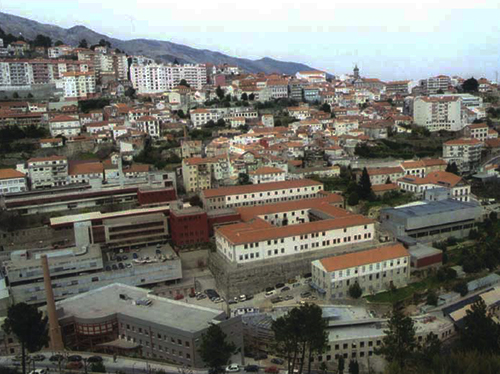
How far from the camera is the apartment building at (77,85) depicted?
1704 inches

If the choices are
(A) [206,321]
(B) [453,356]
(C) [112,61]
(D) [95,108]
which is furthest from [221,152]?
(C) [112,61]

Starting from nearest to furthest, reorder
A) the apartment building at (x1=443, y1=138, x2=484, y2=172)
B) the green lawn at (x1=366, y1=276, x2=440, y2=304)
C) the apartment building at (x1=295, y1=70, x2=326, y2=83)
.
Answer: the green lawn at (x1=366, y1=276, x2=440, y2=304) → the apartment building at (x1=443, y1=138, x2=484, y2=172) → the apartment building at (x1=295, y1=70, x2=326, y2=83)

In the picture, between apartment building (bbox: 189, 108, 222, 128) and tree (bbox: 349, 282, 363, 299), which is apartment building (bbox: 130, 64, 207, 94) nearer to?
apartment building (bbox: 189, 108, 222, 128)

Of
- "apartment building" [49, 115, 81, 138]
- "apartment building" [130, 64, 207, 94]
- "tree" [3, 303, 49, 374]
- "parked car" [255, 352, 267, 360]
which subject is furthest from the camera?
"apartment building" [130, 64, 207, 94]

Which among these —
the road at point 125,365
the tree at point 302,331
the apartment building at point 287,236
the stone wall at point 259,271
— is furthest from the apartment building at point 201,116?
the tree at point 302,331

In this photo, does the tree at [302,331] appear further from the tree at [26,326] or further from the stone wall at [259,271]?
the tree at [26,326]

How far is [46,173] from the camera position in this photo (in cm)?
2731

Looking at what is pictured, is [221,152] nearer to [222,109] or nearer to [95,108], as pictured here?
[222,109]

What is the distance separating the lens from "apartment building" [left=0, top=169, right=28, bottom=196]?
25764 millimetres

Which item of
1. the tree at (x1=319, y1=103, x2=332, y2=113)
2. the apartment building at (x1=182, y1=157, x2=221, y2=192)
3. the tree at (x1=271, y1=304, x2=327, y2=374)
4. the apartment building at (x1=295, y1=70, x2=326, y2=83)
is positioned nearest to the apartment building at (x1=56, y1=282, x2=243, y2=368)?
the tree at (x1=271, y1=304, x2=327, y2=374)

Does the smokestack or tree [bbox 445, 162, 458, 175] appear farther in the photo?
tree [bbox 445, 162, 458, 175]

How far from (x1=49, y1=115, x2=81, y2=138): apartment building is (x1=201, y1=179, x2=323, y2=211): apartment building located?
1427 centimetres

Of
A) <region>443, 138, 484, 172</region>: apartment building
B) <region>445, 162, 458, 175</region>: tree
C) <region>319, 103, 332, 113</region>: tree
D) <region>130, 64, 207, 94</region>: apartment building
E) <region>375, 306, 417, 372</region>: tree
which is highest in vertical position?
<region>130, 64, 207, 94</region>: apartment building

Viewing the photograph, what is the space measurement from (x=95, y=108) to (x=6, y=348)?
29.1 meters
